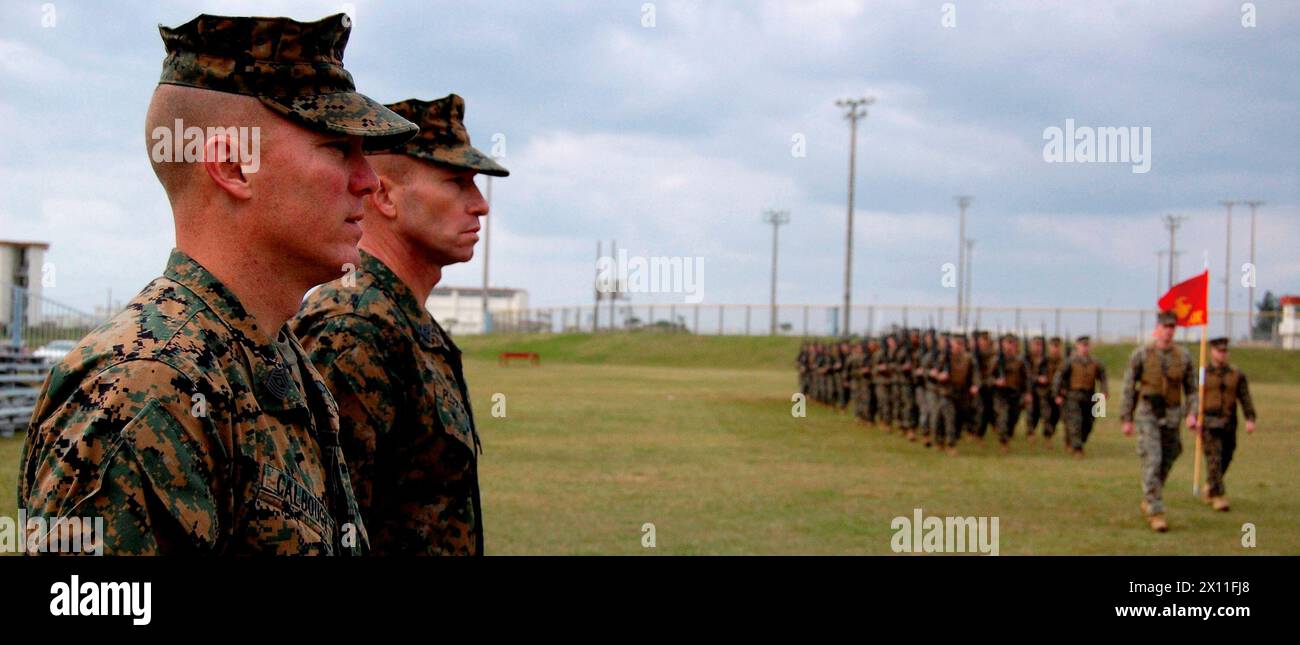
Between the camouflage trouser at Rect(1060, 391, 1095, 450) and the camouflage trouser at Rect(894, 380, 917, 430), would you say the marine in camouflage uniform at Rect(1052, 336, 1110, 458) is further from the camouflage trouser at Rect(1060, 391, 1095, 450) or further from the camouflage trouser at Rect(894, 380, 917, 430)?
the camouflage trouser at Rect(894, 380, 917, 430)

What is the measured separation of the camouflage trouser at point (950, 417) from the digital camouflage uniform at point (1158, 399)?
6174 mm

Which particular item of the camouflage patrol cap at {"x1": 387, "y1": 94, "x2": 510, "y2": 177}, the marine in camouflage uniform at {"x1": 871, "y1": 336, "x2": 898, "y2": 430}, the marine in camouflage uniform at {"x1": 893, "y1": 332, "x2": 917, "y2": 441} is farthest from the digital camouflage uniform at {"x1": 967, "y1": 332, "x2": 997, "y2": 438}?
the camouflage patrol cap at {"x1": 387, "y1": 94, "x2": 510, "y2": 177}

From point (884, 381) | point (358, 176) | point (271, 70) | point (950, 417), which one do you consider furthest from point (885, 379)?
point (271, 70)

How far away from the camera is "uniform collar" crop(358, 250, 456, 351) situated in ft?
10.5

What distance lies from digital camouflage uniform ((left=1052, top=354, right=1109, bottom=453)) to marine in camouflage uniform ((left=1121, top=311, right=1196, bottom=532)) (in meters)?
6.00

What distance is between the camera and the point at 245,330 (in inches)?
77.3

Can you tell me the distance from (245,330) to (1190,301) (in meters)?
13.6

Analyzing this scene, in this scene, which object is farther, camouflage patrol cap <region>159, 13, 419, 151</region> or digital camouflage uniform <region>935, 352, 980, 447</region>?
digital camouflage uniform <region>935, 352, 980, 447</region>
